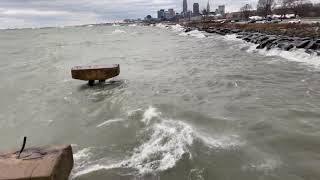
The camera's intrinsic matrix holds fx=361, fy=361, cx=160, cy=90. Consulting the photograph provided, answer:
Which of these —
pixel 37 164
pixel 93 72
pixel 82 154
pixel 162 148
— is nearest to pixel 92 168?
pixel 82 154

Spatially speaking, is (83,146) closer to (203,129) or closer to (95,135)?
(95,135)

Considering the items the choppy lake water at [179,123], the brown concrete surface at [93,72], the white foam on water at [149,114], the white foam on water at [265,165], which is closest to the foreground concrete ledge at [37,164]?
the choppy lake water at [179,123]

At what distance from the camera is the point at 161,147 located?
305 inches

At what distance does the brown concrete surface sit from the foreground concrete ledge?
9659 millimetres

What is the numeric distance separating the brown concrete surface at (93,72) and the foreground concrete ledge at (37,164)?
9659mm

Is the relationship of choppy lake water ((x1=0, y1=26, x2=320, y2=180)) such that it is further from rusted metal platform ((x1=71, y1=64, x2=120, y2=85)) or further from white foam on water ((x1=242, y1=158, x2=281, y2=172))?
rusted metal platform ((x1=71, y1=64, x2=120, y2=85))

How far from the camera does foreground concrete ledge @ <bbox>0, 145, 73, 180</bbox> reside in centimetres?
454

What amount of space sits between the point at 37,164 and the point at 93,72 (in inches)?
416

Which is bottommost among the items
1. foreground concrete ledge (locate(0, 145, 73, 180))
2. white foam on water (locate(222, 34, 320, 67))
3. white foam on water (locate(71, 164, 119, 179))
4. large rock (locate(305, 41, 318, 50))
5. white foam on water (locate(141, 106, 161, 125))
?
white foam on water (locate(222, 34, 320, 67))

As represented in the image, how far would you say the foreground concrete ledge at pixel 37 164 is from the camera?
4.54 meters

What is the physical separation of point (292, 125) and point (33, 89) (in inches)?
473

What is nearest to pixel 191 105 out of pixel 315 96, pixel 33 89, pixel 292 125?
pixel 292 125

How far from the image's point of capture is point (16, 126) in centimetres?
1052

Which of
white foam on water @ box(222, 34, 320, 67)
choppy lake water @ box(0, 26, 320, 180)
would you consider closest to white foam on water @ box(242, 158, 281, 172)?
choppy lake water @ box(0, 26, 320, 180)
